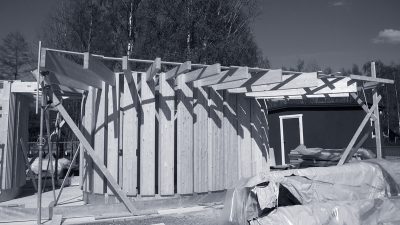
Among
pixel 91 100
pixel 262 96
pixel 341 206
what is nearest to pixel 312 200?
pixel 341 206

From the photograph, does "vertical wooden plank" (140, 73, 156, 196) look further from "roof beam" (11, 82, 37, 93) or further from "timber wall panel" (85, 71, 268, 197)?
"roof beam" (11, 82, 37, 93)

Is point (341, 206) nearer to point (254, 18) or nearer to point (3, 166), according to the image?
point (3, 166)

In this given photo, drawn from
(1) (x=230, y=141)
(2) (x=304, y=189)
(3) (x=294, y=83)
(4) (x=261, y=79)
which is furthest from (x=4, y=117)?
(2) (x=304, y=189)

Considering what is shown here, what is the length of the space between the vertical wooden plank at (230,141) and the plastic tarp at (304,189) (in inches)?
108

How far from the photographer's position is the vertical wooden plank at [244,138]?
8.54 m

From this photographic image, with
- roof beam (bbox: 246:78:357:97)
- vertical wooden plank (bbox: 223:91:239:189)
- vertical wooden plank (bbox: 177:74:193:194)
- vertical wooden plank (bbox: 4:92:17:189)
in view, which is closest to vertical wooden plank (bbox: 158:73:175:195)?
vertical wooden plank (bbox: 177:74:193:194)

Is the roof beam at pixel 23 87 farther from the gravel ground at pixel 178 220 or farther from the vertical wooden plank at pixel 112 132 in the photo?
the gravel ground at pixel 178 220

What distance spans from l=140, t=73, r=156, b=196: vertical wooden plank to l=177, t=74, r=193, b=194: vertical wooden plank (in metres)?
0.58

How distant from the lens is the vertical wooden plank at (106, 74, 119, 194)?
23.5ft

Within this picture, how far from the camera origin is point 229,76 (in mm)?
6746

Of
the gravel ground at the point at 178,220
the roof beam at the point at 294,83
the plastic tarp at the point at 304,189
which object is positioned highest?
the roof beam at the point at 294,83

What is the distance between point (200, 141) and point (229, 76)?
1.81 metres

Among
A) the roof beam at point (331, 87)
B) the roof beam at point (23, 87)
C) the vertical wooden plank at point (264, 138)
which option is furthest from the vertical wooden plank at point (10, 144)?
the vertical wooden plank at point (264, 138)

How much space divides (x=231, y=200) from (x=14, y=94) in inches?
244
